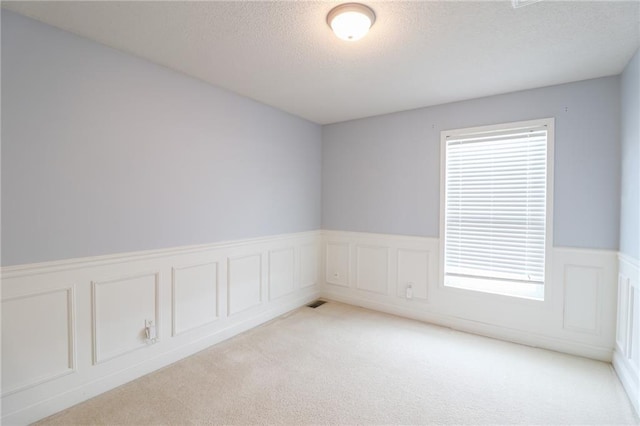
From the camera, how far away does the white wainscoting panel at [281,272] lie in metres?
3.77

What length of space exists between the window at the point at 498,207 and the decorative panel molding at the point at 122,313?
10.1 ft

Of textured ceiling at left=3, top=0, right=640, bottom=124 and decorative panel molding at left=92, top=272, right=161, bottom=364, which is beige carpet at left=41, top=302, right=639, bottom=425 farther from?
textured ceiling at left=3, top=0, right=640, bottom=124

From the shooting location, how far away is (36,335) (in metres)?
1.99

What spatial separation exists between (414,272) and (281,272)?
1.67 m

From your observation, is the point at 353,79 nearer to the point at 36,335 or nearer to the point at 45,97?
the point at 45,97

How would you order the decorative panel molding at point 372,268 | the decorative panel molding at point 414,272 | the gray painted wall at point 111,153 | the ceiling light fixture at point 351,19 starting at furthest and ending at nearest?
the decorative panel molding at point 372,268 → the decorative panel molding at point 414,272 → the gray painted wall at point 111,153 → the ceiling light fixture at point 351,19

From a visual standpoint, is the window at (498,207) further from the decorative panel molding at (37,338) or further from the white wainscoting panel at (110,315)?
the decorative panel molding at (37,338)

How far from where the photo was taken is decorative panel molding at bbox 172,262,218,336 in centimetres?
275

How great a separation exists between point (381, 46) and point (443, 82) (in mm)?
985

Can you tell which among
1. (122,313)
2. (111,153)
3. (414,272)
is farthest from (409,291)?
(111,153)

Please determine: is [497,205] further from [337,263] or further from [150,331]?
[150,331]

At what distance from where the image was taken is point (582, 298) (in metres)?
2.89

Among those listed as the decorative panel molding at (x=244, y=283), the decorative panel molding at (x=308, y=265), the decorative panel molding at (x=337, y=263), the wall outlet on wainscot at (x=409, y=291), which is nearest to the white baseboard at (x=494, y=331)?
the wall outlet on wainscot at (x=409, y=291)

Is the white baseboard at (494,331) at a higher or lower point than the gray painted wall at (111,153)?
lower
